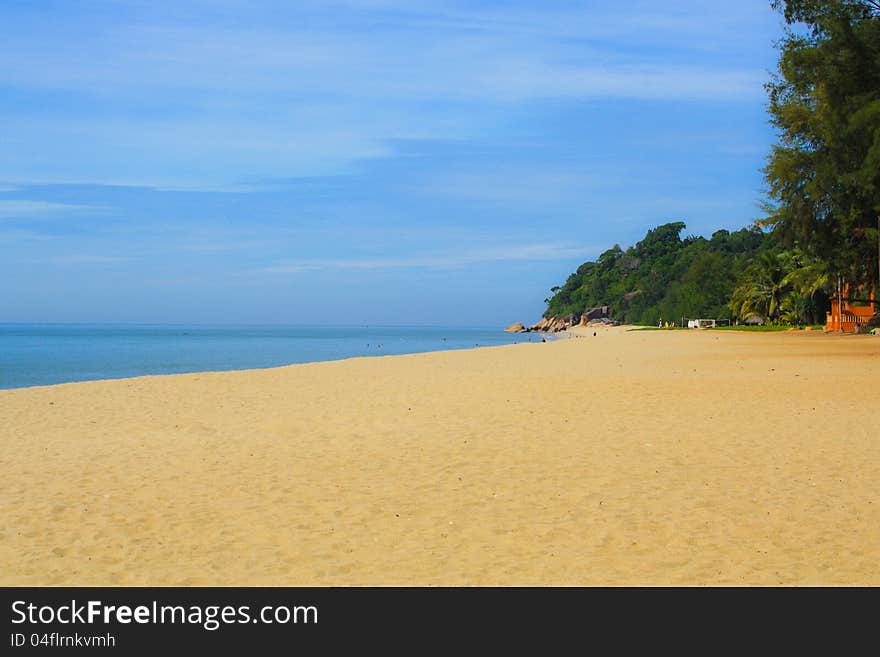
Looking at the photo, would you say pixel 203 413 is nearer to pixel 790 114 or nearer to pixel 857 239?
pixel 790 114

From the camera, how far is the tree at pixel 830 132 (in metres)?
23.8

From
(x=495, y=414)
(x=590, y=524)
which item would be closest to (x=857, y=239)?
(x=495, y=414)

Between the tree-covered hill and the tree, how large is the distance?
121 ft

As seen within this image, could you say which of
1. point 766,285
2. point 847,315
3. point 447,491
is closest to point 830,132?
point 447,491

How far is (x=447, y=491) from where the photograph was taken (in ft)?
26.2
